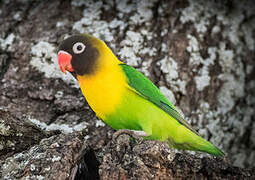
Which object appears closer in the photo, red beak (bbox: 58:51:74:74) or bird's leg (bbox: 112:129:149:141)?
bird's leg (bbox: 112:129:149:141)

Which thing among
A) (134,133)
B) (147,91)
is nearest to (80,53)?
(147,91)

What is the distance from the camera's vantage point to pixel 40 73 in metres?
2.75

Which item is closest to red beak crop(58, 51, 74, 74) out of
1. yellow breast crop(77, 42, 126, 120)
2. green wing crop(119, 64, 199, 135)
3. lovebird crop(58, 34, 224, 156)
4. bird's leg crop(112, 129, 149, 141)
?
lovebird crop(58, 34, 224, 156)

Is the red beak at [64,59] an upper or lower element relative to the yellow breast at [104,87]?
upper

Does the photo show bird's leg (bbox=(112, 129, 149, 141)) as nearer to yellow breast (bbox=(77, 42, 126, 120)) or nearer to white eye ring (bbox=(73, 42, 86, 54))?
yellow breast (bbox=(77, 42, 126, 120))

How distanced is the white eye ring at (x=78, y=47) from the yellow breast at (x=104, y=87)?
0.51 ft

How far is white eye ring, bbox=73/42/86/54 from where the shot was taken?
2.21 metres

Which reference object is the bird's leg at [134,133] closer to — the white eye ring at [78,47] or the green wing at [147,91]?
the green wing at [147,91]

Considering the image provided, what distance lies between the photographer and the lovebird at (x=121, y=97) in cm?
212

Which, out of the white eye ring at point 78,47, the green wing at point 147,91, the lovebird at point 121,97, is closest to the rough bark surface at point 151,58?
the lovebird at point 121,97

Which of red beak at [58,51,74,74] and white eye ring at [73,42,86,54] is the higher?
white eye ring at [73,42,86,54]

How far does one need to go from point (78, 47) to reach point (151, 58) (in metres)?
0.88

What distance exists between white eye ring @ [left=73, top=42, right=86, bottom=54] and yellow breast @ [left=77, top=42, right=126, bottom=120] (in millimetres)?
155

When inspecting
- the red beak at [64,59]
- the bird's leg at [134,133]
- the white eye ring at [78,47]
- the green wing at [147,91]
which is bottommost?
the bird's leg at [134,133]
